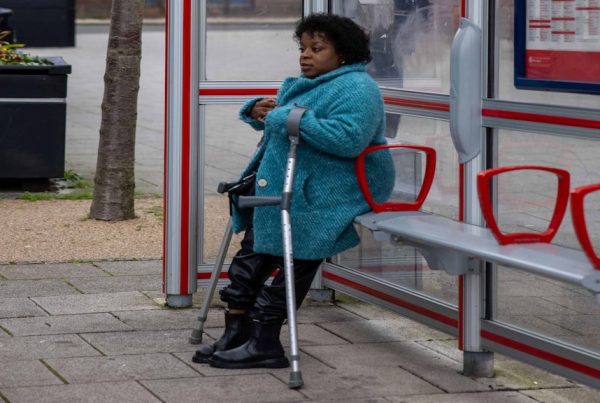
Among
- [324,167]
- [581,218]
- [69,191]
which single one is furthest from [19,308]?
[69,191]

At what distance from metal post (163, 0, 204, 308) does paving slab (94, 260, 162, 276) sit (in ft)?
3.08

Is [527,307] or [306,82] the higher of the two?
[306,82]

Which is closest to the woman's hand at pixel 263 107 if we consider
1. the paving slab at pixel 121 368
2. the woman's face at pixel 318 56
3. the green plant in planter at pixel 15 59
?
the woman's face at pixel 318 56

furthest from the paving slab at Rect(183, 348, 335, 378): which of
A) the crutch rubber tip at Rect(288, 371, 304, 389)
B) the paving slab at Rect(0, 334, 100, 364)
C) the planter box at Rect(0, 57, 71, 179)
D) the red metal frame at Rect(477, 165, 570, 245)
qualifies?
the planter box at Rect(0, 57, 71, 179)

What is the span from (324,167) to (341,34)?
55cm

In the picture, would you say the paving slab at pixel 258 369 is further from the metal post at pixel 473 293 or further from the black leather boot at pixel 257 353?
the metal post at pixel 473 293

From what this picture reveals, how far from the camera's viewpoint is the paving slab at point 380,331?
19.2 ft

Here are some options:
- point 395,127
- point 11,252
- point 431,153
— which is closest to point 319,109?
point 431,153

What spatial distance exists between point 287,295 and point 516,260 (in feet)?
3.41

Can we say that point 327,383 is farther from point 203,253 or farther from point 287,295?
point 203,253

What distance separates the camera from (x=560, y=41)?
185 inches

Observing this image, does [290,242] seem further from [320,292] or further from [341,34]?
[320,292]

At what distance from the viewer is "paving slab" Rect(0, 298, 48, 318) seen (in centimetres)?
615

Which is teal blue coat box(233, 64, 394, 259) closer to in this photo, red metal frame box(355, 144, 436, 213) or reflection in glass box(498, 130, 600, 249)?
red metal frame box(355, 144, 436, 213)
